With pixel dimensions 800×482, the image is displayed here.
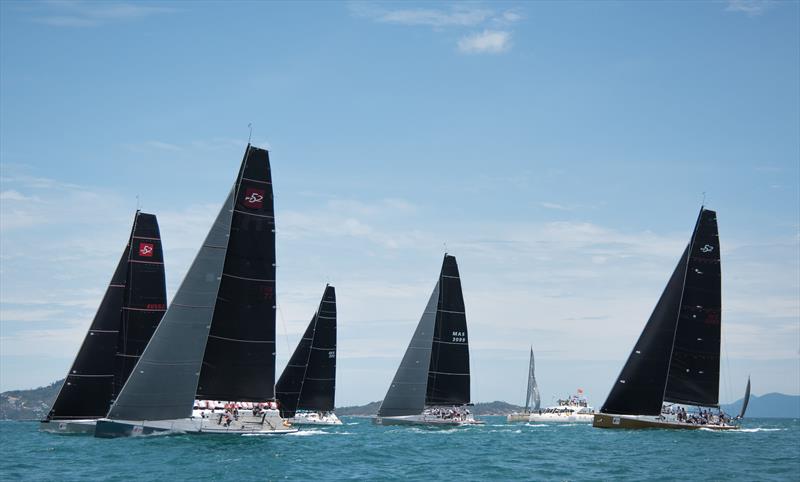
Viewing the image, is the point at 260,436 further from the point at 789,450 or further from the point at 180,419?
the point at 789,450

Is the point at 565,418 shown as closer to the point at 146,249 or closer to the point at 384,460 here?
the point at 146,249

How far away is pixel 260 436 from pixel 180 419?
4472 mm

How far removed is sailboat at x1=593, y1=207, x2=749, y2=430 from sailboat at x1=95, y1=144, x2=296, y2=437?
92.9 feet

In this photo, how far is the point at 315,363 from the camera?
269 feet

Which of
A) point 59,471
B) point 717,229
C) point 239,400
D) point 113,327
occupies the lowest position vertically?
point 59,471

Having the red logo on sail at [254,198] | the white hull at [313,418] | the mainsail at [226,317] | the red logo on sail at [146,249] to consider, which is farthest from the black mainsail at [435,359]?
the red logo on sail at [254,198]

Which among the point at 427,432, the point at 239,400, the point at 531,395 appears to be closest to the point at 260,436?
the point at 239,400

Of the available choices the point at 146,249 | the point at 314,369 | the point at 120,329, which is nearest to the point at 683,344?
the point at 314,369

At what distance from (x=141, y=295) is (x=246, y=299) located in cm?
1356

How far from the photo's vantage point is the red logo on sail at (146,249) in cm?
5991

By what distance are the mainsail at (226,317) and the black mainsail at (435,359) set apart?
29.0m

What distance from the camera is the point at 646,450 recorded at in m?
48.2

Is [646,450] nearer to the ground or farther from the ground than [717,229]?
nearer to the ground

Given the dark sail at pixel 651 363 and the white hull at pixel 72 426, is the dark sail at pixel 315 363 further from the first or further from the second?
the dark sail at pixel 651 363
